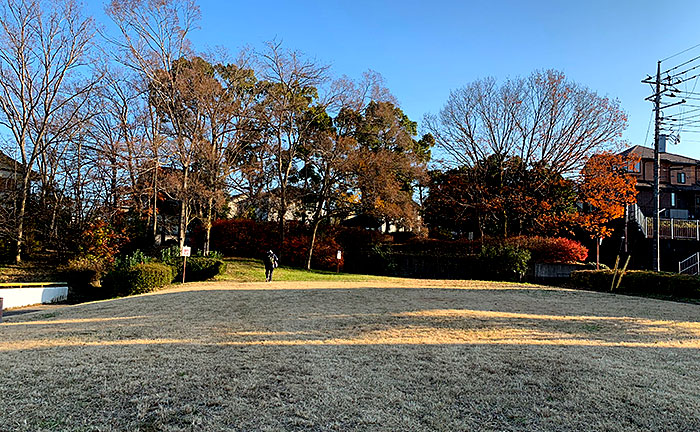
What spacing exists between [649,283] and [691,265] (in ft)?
27.4

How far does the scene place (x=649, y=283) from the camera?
570 inches

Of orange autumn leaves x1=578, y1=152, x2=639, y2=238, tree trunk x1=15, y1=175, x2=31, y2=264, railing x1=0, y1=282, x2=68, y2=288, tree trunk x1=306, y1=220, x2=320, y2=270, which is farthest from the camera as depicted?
tree trunk x1=306, y1=220, x2=320, y2=270

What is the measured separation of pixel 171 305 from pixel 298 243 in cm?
1550

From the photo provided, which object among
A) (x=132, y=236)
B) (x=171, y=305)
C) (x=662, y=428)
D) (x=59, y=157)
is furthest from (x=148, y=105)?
(x=662, y=428)

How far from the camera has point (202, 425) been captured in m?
3.45

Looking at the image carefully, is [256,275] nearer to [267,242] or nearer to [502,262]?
[267,242]

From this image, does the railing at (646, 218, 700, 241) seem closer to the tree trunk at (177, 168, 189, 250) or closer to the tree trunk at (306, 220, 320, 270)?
the tree trunk at (306, 220, 320, 270)

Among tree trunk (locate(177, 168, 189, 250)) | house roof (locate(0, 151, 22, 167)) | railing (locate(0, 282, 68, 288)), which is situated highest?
house roof (locate(0, 151, 22, 167))

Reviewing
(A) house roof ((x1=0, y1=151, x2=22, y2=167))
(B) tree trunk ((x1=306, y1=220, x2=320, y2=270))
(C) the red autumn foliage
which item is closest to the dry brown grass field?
(B) tree trunk ((x1=306, y1=220, x2=320, y2=270))

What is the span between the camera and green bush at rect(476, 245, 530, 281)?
20.8 meters

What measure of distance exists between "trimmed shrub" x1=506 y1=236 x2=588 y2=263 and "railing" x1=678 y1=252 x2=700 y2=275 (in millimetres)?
4067

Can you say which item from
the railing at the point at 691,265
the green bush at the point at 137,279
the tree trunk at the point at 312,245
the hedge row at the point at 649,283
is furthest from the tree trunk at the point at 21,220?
the railing at the point at 691,265

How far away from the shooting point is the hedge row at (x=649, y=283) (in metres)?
13.5

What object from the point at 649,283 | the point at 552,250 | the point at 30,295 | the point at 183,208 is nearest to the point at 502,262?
the point at 552,250
